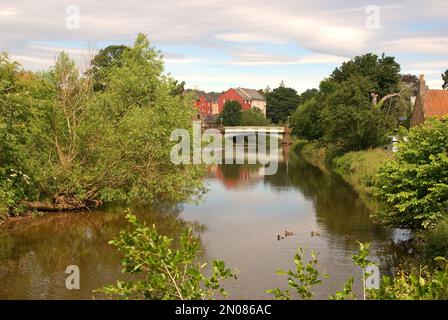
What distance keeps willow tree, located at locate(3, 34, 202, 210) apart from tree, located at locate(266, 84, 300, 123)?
399 feet

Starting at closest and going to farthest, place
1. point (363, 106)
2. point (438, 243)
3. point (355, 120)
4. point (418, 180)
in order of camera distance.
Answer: point (438, 243) < point (418, 180) < point (355, 120) < point (363, 106)

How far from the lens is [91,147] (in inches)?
1151

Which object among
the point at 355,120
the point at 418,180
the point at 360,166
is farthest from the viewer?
the point at 355,120

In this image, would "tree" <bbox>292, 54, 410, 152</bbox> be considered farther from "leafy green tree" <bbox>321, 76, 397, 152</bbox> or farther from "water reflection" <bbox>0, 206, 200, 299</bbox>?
"water reflection" <bbox>0, 206, 200, 299</bbox>

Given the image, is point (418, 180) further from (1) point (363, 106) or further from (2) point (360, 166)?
(1) point (363, 106)

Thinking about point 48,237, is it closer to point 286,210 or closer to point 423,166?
point 286,210

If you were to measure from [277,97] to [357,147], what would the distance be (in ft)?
334

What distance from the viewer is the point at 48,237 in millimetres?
23766

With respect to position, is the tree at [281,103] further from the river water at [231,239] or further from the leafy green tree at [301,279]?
the leafy green tree at [301,279]

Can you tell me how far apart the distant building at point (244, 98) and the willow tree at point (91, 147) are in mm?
120075

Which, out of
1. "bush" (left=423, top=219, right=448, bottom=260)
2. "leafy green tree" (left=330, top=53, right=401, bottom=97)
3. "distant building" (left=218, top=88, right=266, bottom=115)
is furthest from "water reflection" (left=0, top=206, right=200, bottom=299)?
"distant building" (left=218, top=88, right=266, bottom=115)

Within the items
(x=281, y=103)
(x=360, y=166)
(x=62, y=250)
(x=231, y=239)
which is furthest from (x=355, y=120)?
(x=281, y=103)

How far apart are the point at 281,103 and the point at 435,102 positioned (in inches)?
4064
